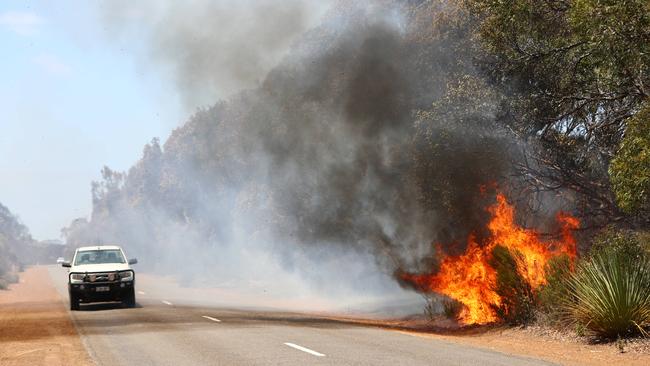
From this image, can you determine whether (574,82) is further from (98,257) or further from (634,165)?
(98,257)

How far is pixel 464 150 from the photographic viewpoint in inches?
858

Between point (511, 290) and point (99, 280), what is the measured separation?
11706 millimetres

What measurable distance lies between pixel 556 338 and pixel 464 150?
23.5ft

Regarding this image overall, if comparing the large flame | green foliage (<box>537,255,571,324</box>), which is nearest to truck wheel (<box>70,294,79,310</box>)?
the large flame

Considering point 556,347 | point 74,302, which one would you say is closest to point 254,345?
point 556,347

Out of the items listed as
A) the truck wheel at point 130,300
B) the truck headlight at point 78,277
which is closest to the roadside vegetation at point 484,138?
the truck wheel at point 130,300

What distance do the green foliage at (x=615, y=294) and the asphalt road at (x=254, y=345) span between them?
8.92ft

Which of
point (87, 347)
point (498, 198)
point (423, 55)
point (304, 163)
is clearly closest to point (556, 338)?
point (498, 198)

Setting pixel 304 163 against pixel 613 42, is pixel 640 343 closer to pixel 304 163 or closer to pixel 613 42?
pixel 613 42

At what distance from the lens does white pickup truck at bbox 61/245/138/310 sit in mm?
22156

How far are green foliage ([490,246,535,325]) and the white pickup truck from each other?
10313mm

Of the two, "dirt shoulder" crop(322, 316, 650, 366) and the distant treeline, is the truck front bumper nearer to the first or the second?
the distant treeline

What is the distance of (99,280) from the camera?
72.8 ft

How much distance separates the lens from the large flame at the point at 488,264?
1873 centimetres
